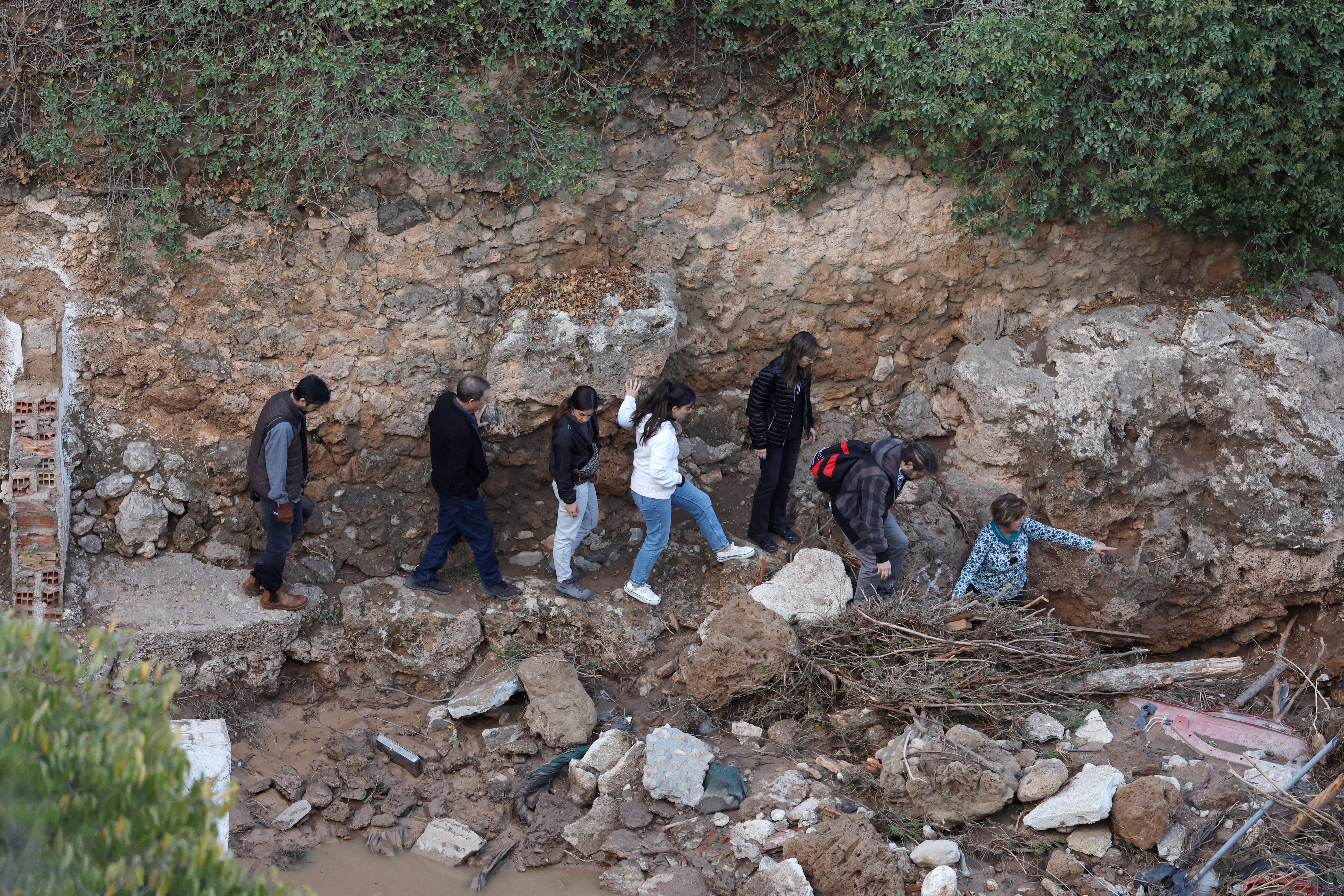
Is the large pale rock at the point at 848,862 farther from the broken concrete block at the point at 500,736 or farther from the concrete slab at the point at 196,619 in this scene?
the concrete slab at the point at 196,619

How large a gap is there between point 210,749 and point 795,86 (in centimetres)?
575

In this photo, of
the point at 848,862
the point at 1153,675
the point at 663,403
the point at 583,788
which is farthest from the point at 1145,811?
the point at 663,403

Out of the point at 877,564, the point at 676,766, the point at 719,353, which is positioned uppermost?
the point at 719,353

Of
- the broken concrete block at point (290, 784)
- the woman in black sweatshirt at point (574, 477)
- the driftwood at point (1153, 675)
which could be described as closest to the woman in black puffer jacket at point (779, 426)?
the woman in black sweatshirt at point (574, 477)

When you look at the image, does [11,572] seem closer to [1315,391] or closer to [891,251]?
[891,251]

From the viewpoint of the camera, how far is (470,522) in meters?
6.43

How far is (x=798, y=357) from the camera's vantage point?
6461 millimetres

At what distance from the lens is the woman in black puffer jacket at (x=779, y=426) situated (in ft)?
21.4

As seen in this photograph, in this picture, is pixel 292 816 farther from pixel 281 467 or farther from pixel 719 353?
pixel 719 353

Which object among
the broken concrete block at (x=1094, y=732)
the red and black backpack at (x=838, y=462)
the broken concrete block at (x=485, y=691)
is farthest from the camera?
the red and black backpack at (x=838, y=462)

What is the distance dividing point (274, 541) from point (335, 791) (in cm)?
158

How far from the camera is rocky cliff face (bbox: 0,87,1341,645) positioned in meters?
6.44

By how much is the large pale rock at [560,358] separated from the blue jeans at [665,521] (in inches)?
34.8

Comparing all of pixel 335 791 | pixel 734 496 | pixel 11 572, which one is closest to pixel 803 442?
pixel 734 496
